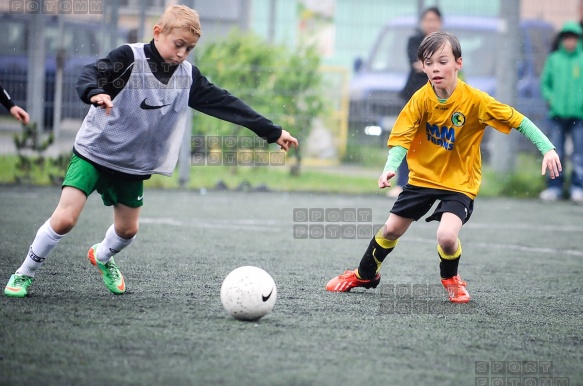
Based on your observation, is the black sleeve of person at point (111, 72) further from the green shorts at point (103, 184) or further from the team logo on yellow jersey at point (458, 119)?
the team logo on yellow jersey at point (458, 119)

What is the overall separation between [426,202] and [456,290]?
549mm

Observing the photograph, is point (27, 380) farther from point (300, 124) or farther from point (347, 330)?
point (300, 124)

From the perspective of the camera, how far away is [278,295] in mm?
4922

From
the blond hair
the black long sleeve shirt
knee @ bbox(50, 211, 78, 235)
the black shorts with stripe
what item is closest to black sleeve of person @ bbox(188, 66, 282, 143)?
the black long sleeve shirt

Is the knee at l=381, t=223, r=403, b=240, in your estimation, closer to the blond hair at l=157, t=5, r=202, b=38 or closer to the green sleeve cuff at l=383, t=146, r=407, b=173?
the green sleeve cuff at l=383, t=146, r=407, b=173

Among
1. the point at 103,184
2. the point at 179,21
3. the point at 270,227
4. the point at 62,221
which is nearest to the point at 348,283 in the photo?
the point at 103,184

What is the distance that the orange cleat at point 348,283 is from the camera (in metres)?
5.25

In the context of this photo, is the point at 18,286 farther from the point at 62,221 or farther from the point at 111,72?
the point at 111,72

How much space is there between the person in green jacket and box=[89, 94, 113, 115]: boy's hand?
9293 mm

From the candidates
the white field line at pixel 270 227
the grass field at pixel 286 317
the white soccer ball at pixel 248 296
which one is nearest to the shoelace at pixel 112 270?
the grass field at pixel 286 317

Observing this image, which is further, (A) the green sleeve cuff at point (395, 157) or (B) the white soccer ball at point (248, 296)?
(A) the green sleeve cuff at point (395, 157)

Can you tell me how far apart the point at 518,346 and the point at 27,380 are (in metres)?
2.15

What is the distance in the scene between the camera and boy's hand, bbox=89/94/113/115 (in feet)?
14.0

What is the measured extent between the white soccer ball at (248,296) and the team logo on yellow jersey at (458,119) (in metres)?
1.56
